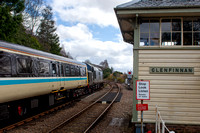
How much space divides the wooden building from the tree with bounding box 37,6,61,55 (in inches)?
1357

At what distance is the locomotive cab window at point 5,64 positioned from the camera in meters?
6.73

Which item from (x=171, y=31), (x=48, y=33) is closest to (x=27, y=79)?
(x=171, y=31)

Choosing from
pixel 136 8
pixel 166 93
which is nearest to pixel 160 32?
pixel 136 8

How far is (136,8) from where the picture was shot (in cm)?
694

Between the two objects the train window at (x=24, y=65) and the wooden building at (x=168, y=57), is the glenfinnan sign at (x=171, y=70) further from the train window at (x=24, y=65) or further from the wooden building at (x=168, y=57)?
the train window at (x=24, y=65)

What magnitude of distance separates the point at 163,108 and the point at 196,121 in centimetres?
117

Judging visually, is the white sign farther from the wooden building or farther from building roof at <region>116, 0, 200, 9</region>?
building roof at <region>116, 0, 200, 9</region>

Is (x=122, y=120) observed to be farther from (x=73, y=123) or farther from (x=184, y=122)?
(x=184, y=122)

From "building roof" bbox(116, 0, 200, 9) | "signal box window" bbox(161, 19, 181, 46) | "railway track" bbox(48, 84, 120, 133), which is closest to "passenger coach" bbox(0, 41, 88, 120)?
"railway track" bbox(48, 84, 120, 133)

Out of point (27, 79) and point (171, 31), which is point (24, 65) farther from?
point (171, 31)

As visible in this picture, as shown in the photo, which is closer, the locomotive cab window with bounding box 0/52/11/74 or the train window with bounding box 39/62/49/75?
the locomotive cab window with bounding box 0/52/11/74

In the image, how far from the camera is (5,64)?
6.91 m

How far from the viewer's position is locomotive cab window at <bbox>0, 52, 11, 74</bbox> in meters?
6.73

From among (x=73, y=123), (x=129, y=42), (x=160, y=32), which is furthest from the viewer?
(x=129, y=42)
